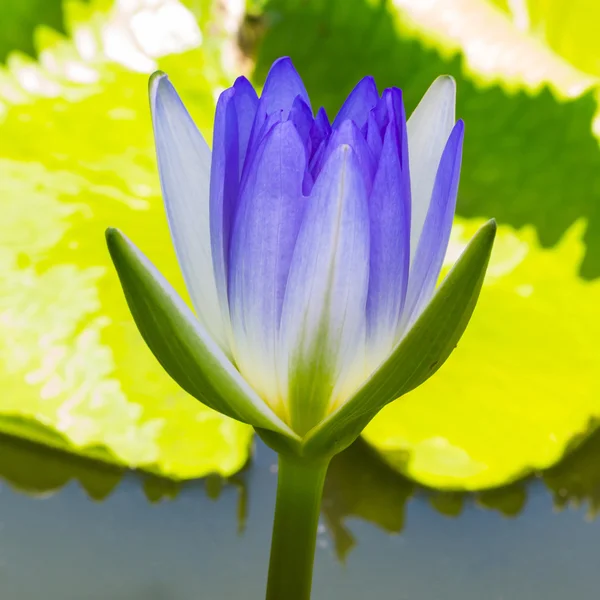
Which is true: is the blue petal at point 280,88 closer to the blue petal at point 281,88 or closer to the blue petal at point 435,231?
the blue petal at point 281,88

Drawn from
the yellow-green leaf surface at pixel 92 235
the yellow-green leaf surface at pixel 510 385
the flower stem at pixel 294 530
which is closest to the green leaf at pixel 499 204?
the yellow-green leaf surface at pixel 510 385

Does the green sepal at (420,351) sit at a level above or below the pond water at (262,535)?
above

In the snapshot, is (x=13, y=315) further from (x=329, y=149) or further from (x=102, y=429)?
(x=329, y=149)

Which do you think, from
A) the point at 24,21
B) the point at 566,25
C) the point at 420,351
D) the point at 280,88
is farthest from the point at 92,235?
the point at 566,25

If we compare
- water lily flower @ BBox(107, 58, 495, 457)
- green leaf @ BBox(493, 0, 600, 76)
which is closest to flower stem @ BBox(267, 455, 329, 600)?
water lily flower @ BBox(107, 58, 495, 457)

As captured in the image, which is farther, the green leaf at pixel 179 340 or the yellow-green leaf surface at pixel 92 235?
the yellow-green leaf surface at pixel 92 235

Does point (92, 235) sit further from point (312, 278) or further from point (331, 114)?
point (312, 278)
